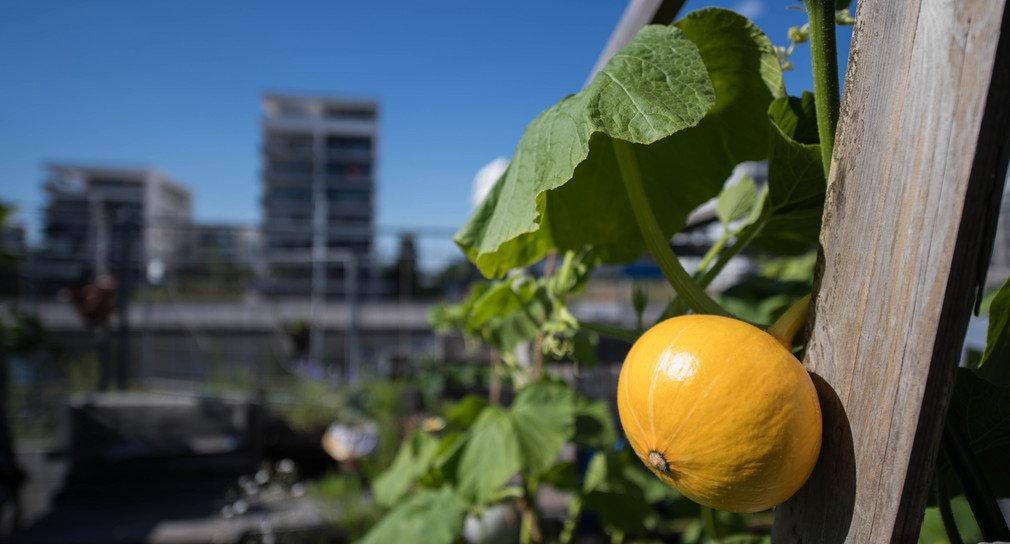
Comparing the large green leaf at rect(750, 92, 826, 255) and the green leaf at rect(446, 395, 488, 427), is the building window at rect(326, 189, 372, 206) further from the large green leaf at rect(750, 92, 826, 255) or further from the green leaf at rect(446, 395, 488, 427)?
the large green leaf at rect(750, 92, 826, 255)

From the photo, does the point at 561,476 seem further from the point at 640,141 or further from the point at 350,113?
the point at 350,113

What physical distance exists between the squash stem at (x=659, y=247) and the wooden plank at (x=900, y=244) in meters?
0.10

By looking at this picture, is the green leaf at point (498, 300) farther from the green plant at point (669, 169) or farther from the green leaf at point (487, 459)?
the green leaf at point (487, 459)

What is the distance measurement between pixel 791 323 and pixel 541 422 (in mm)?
868

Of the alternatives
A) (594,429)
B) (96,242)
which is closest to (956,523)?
(594,429)

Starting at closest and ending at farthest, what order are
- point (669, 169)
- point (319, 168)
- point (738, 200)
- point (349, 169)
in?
point (669, 169) < point (738, 200) < point (319, 168) < point (349, 169)

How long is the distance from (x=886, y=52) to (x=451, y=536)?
1170 millimetres

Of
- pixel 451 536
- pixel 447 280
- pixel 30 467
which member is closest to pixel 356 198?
pixel 447 280

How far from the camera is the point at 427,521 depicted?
124cm

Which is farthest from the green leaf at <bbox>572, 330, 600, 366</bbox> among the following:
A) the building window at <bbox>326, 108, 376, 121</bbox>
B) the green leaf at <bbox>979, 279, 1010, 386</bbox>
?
the building window at <bbox>326, 108, 376, 121</bbox>

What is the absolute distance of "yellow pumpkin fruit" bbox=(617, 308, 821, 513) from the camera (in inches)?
13.6

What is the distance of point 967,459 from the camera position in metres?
0.40

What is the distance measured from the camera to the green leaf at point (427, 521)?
3.92ft

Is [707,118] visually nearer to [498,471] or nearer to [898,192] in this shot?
[898,192]
